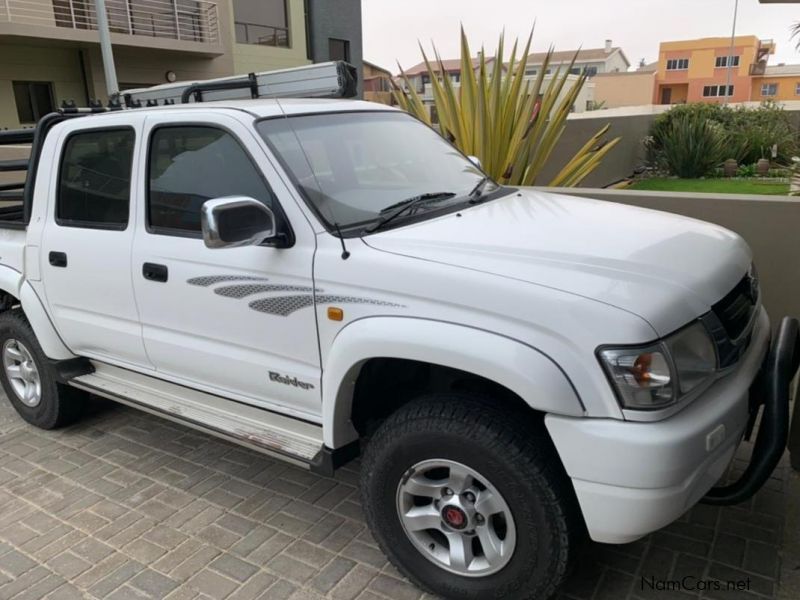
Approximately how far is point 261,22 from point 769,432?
2474 centimetres

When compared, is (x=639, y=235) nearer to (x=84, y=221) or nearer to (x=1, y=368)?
(x=84, y=221)

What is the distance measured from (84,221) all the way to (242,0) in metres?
22.3

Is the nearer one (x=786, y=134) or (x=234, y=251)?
(x=234, y=251)

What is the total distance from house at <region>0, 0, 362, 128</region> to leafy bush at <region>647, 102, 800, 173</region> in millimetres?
13517

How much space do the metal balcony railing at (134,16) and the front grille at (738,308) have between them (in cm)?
1809

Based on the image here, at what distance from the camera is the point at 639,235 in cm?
295

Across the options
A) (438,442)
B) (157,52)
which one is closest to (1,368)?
(438,442)

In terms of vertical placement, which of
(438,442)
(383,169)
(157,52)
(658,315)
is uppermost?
(157,52)

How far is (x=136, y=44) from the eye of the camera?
18.8m

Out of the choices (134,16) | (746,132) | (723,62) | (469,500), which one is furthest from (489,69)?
(723,62)

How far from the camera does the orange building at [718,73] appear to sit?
7906cm

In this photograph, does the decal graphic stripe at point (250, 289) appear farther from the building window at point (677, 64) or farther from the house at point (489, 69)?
the building window at point (677, 64)

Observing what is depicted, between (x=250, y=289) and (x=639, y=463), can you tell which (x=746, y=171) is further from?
(x=639, y=463)

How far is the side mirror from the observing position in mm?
2672
